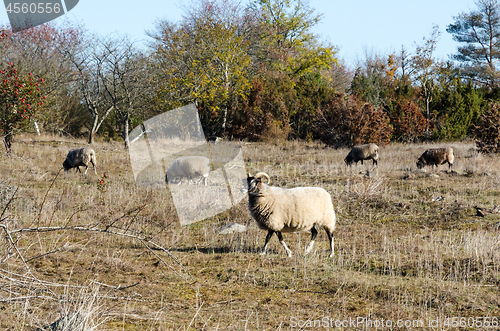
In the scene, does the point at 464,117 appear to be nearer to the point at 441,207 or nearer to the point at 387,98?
the point at 387,98

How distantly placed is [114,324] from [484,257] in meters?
5.56

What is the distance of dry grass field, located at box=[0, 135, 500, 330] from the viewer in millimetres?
4375

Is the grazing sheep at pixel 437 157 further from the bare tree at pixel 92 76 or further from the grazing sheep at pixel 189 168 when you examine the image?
the bare tree at pixel 92 76

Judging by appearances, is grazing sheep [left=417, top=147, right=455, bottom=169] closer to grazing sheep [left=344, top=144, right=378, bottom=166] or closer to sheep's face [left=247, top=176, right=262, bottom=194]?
grazing sheep [left=344, top=144, right=378, bottom=166]

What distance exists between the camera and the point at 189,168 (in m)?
12.9

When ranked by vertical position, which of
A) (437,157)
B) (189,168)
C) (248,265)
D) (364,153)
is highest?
(189,168)

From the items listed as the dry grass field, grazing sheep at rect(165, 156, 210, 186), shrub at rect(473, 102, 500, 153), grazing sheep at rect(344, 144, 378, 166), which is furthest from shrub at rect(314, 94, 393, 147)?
grazing sheep at rect(165, 156, 210, 186)

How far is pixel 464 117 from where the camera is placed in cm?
2814

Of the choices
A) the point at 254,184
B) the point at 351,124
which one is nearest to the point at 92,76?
the point at 351,124

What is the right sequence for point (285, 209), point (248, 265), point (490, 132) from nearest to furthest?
point (248, 265), point (285, 209), point (490, 132)

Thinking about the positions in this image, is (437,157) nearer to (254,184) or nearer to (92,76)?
(254,184)

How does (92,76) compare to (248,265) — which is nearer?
(248,265)

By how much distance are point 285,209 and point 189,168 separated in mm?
6480

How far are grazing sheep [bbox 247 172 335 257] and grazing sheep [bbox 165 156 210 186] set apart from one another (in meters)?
6.15
